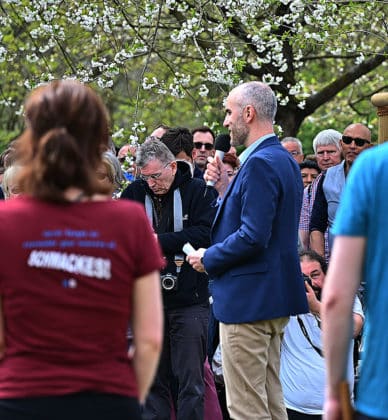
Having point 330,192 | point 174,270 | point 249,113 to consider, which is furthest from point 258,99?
point 330,192

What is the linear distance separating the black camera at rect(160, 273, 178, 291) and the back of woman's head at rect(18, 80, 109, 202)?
3.78m

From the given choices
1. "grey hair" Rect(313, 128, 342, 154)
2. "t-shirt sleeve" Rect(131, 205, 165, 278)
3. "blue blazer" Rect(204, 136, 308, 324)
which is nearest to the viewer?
"t-shirt sleeve" Rect(131, 205, 165, 278)

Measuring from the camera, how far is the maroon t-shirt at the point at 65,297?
3.27 metres

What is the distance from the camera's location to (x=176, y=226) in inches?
287

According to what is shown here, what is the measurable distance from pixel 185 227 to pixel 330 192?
6.44 ft

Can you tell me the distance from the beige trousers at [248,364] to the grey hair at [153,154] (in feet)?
4.65

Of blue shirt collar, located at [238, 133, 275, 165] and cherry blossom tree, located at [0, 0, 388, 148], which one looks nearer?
blue shirt collar, located at [238, 133, 275, 165]

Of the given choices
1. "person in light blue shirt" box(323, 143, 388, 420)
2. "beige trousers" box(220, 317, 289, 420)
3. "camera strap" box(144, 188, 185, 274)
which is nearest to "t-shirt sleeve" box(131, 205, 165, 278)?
"person in light blue shirt" box(323, 143, 388, 420)

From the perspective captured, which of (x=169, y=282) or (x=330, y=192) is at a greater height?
(x=330, y=192)

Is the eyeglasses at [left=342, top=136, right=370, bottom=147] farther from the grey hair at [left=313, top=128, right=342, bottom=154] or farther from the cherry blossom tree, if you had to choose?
the cherry blossom tree

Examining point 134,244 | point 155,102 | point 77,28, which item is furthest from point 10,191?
point 155,102

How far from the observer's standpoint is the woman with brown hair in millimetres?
3271

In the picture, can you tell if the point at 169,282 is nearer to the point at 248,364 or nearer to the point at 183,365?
the point at 183,365

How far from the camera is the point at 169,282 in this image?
7.17m
